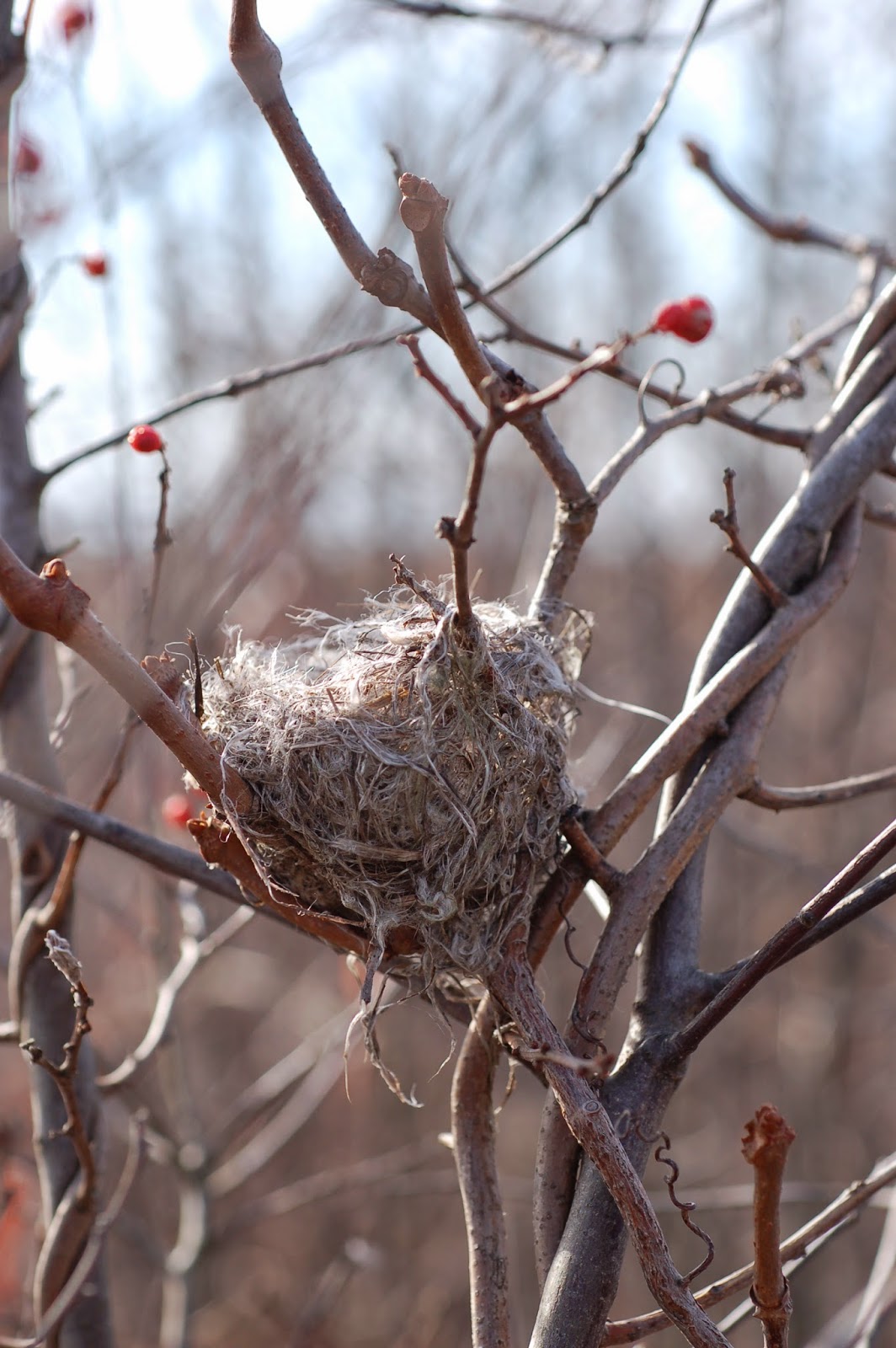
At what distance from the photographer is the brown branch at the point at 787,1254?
1.21m

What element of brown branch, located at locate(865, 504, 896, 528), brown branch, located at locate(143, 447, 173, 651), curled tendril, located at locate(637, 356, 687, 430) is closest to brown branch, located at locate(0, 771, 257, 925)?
brown branch, located at locate(143, 447, 173, 651)

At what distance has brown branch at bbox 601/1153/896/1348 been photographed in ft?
3.95

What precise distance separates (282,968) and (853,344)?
6786 millimetres

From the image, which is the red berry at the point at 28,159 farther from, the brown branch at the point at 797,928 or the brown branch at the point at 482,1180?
the brown branch at the point at 797,928

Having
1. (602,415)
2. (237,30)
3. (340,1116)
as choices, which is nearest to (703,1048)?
(340,1116)

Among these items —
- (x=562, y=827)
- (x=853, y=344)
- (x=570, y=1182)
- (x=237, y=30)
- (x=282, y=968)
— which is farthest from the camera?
(x=282, y=968)

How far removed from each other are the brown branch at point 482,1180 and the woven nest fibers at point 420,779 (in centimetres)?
11

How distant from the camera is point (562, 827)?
1.37 m

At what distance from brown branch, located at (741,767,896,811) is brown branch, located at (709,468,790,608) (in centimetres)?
24

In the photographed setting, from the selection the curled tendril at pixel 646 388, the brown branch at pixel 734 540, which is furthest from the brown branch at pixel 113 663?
the curled tendril at pixel 646 388

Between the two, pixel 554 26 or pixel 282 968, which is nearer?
pixel 554 26

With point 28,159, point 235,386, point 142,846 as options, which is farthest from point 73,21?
point 142,846

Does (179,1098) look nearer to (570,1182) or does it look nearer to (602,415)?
(570,1182)

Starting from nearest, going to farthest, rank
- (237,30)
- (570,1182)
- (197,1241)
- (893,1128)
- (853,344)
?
1. (237,30)
2. (570,1182)
3. (853,344)
4. (197,1241)
5. (893,1128)
